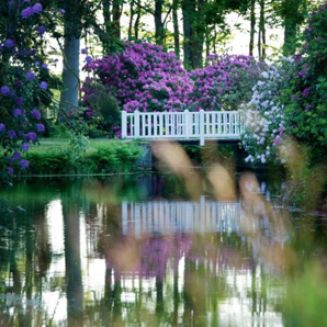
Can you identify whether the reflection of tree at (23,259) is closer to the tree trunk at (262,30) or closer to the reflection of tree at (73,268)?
the reflection of tree at (73,268)

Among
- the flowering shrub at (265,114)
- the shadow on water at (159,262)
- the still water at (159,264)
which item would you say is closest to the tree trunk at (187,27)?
the flowering shrub at (265,114)

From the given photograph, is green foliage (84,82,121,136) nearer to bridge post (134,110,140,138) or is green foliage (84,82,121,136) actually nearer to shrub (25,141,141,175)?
bridge post (134,110,140,138)

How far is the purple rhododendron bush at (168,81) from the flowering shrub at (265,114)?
7202 mm

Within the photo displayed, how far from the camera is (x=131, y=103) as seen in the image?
112 feet

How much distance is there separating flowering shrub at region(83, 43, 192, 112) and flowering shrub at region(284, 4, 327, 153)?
58.0 ft

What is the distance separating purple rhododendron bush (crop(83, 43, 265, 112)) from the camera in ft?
112

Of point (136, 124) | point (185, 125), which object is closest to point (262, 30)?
point (185, 125)

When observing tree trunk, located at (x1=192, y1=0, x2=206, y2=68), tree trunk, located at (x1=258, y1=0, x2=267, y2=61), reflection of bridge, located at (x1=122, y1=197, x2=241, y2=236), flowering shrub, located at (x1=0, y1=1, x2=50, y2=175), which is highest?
tree trunk, located at (x1=258, y1=0, x2=267, y2=61)

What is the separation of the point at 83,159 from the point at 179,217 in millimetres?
12064

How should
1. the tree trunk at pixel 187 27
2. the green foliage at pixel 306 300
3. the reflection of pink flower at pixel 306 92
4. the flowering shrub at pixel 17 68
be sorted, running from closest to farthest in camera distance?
the green foliage at pixel 306 300 → the flowering shrub at pixel 17 68 → the reflection of pink flower at pixel 306 92 → the tree trunk at pixel 187 27

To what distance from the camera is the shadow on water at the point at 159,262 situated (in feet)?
24.2

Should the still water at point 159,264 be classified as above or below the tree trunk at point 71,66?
below

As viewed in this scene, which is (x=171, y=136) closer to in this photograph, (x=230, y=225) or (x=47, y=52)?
(x=230, y=225)

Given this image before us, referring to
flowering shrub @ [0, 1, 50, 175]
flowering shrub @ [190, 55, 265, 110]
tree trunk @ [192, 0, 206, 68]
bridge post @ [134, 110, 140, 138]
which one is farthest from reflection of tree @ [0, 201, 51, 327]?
tree trunk @ [192, 0, 206, 68]
